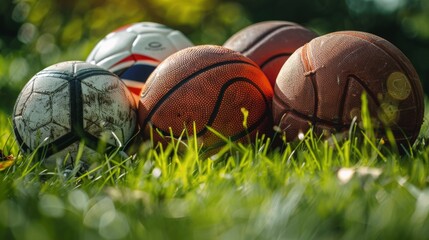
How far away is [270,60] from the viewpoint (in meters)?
4.88

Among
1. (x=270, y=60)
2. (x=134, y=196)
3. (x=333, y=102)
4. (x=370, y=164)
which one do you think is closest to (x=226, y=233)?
(x=134, y=196)

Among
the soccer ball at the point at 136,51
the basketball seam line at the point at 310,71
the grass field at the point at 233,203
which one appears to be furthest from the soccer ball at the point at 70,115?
the basketball seam line at the point at 310,71

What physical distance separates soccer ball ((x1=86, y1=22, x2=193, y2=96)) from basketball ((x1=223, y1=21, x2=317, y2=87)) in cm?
51

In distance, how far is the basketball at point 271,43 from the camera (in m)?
4.88

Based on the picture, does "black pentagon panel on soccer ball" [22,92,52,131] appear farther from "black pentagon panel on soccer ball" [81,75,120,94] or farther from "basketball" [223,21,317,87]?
"basketball" [223,21,317,87]

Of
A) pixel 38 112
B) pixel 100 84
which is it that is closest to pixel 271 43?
pixel 100 84

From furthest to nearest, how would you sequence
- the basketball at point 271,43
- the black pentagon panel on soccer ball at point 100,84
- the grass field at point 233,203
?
the basketball at point 271,43 → the black pentagon panel on soccer ball at point 100,84 → the grass field at point 233,203

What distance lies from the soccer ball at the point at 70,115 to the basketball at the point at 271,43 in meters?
1.19

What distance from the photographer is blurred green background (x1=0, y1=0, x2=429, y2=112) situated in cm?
983

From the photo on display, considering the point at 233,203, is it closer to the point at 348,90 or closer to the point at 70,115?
the point at 348,90

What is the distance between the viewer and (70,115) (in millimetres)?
3988

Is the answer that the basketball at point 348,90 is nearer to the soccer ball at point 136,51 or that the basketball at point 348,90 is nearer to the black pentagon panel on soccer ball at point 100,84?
the black pentagon panel on soccer ball at point 100,84

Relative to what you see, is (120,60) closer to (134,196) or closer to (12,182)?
(12,182)

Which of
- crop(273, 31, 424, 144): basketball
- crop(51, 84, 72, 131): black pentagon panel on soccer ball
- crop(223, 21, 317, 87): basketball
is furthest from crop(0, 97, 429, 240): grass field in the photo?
crop(223, 21, 317, 87): basketball
